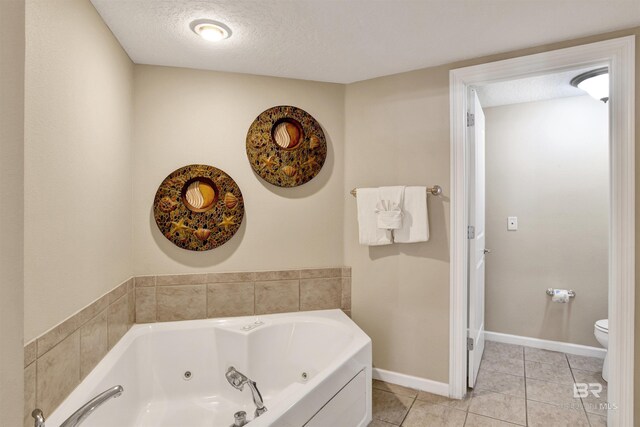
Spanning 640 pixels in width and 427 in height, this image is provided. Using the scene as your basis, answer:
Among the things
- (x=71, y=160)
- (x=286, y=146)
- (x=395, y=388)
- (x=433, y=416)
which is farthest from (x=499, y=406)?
(x=71, y=160)

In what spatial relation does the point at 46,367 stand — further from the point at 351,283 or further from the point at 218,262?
the point at 351,283

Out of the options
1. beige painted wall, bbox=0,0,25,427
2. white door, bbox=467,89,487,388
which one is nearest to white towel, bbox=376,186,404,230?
white door, bbox=467,89,487,388

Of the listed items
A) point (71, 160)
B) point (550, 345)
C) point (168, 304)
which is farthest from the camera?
point (550, 345)

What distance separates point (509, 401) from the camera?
2184mm

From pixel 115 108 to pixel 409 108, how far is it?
72.0 inches

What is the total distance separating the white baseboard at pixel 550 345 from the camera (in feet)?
9.32

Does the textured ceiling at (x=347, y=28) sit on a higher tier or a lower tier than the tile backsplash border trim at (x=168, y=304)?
higher

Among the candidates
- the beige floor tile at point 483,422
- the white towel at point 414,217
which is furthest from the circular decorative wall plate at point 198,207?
the beige floor tile at point 483,422

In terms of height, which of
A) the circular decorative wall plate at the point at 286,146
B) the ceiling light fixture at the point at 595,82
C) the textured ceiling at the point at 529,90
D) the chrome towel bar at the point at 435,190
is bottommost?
the chrome towel bar at the point at 435,190

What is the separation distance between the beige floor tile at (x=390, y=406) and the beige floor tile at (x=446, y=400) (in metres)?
0.10

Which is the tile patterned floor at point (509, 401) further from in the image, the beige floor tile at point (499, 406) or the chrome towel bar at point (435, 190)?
the chrome towel bar at point (435, 190)

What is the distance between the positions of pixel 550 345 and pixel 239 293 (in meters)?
2.74

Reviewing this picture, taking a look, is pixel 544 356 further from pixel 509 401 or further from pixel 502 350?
pixel 509 401

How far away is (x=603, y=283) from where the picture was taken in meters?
2.84
